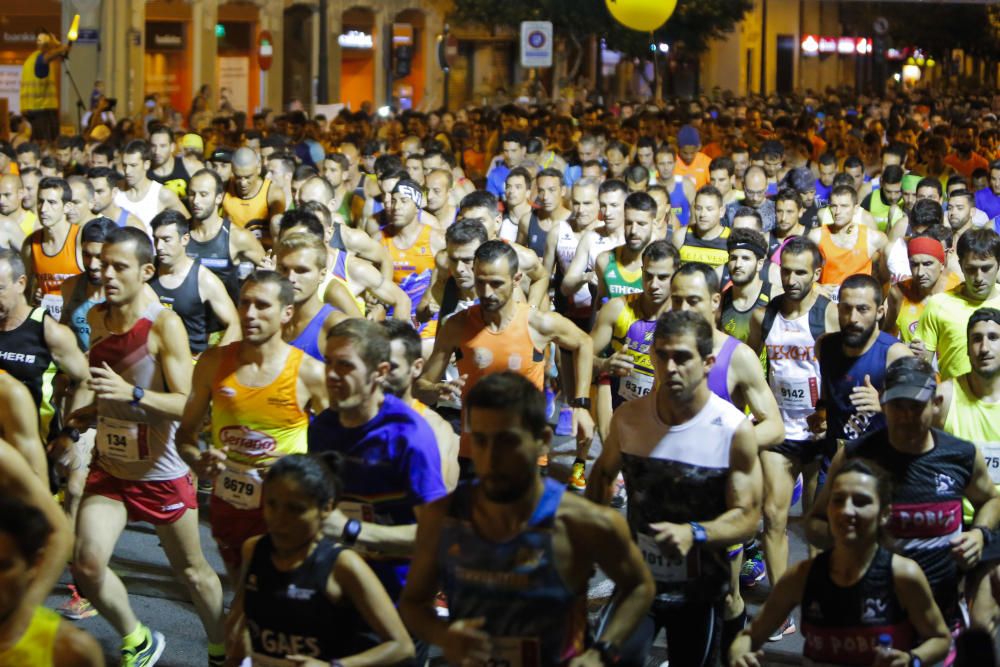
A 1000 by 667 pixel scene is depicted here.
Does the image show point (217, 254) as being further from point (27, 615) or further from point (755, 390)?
point (27, 615)

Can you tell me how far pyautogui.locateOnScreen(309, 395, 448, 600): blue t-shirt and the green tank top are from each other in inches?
179

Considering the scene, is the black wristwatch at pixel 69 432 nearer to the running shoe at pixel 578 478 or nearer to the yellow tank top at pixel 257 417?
the yellow tank top at pixel 257 417

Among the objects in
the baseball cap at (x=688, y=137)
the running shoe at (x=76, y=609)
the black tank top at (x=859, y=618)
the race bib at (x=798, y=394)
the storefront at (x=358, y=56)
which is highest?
the storefront at (x=358, y=56)

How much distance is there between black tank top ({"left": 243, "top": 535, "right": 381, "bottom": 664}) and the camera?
15.2ft

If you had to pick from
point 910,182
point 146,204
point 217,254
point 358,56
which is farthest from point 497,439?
point 358,56

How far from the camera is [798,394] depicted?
784cm

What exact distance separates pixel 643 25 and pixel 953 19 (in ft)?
172

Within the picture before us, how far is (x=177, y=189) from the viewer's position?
14820 mm

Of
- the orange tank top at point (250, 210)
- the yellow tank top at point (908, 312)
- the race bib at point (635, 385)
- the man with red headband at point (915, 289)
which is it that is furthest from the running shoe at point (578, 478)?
the orange tank top at point (250, 210)

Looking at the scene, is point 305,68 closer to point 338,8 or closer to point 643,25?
point 338,8

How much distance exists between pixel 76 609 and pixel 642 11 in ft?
37.3

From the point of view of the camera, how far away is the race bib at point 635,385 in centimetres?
806

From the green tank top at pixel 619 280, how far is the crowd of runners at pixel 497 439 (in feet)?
0.07

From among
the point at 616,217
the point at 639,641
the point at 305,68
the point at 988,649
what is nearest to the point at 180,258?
the point at 616,217
